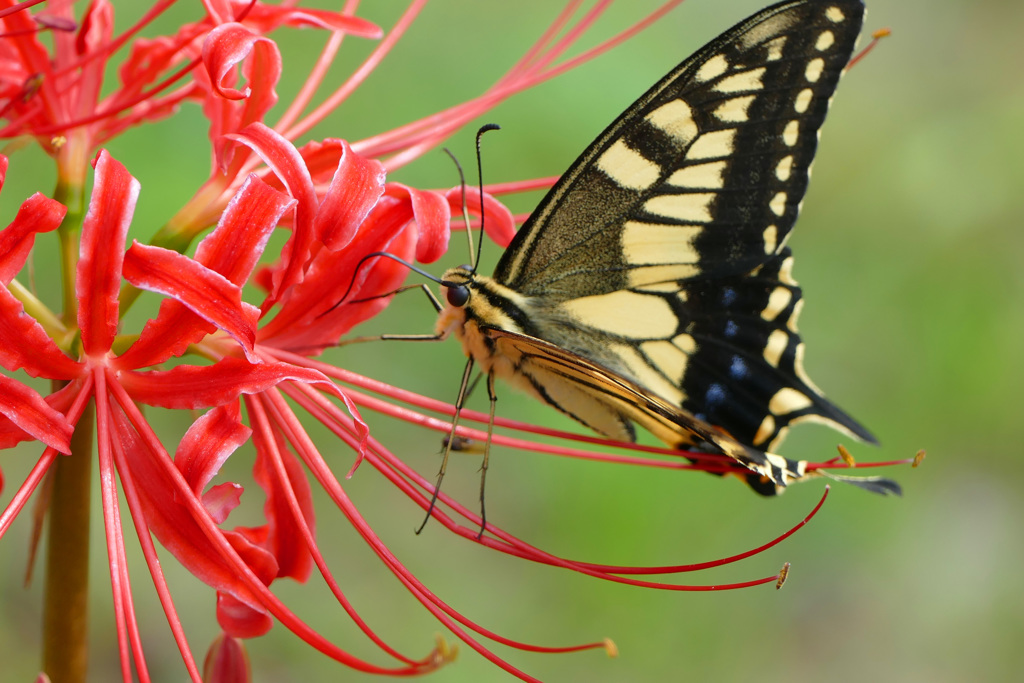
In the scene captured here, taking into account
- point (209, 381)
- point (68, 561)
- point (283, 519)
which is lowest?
point (68, 561)

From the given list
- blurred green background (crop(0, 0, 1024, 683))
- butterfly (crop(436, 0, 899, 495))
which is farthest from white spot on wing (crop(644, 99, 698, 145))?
blurred green background (crop(0, 0, 1024, 683))

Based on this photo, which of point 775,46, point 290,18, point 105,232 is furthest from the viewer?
point 775,46

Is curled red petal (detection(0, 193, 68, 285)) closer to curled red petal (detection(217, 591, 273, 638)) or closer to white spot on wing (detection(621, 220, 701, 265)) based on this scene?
curled red petal (detection(217, 591, 273, 638))

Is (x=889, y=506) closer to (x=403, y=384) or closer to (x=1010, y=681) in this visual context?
(x=1010, y=681)

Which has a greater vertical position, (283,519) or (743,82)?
(743,82)

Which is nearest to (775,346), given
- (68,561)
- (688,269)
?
(688,269)

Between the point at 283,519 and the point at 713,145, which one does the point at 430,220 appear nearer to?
the point at 283,519
